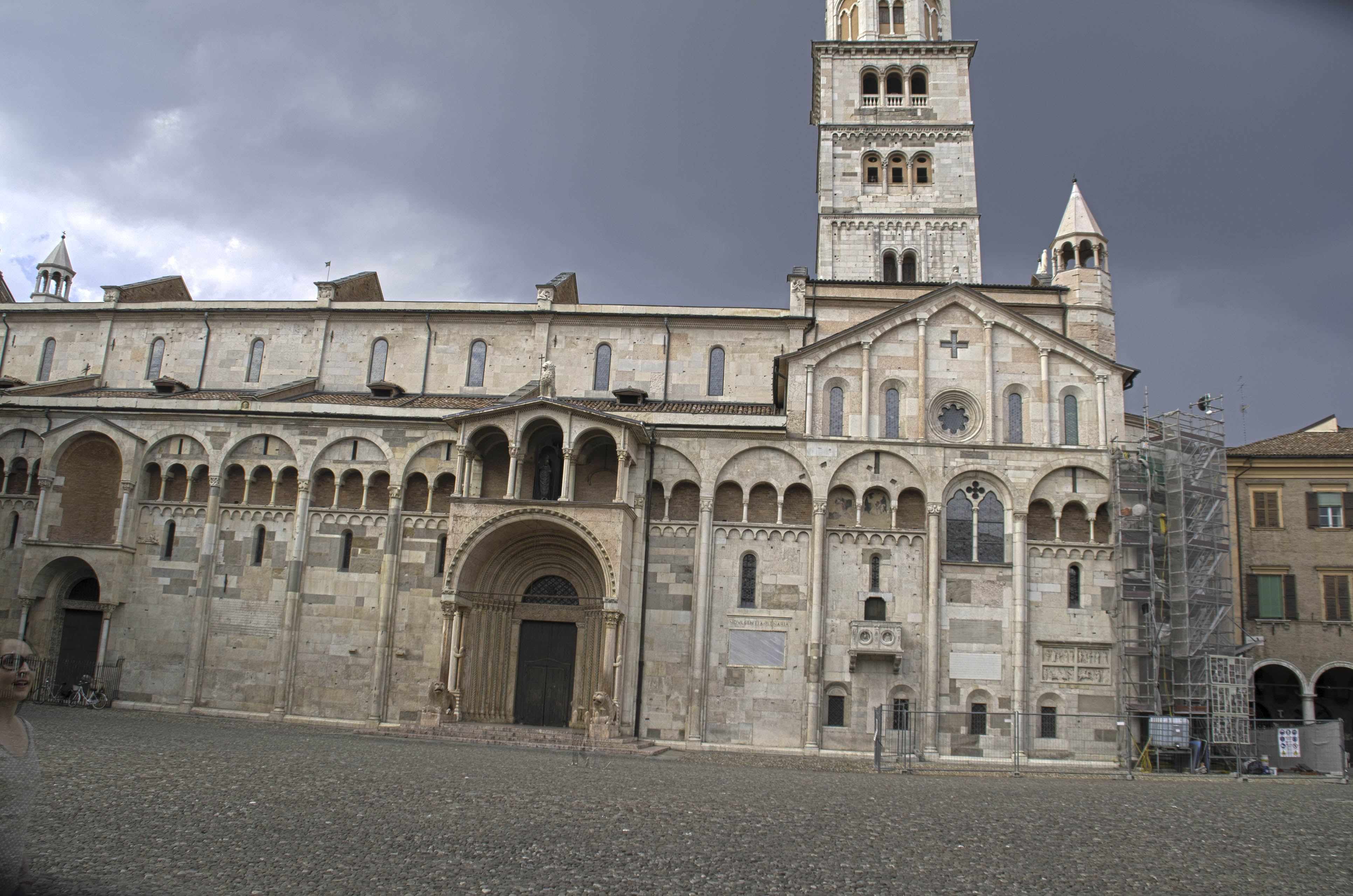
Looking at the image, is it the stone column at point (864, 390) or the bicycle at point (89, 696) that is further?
the stone column at point (864, 390)

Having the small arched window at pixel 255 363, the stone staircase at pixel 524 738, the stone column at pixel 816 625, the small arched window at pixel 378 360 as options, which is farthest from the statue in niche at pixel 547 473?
the small arched window at pixel 255 363

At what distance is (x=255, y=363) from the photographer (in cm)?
3772

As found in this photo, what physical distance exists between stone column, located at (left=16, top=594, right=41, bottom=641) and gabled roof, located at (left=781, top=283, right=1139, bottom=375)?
26.3m

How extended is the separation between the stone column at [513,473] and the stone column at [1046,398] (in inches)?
655

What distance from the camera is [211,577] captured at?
32125 mm

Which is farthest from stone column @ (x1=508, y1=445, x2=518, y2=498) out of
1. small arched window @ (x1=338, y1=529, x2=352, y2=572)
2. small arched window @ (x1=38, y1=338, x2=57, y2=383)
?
small arched window @ (x1=38, y1=338, x2=57, y2=383)

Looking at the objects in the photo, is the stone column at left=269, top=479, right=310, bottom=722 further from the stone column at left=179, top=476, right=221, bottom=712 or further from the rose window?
the rose window

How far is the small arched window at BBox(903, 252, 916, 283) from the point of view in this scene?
1587 inches

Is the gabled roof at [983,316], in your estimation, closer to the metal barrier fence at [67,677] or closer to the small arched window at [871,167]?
the small arched window at [871,167]

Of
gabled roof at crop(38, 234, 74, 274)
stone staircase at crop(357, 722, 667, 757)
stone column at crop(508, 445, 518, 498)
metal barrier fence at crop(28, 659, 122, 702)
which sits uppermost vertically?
gabled roof at crop(38, 234, 74, 274)

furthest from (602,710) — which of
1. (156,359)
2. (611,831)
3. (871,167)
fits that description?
(871,167)

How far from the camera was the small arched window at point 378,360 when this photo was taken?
36.8 metres

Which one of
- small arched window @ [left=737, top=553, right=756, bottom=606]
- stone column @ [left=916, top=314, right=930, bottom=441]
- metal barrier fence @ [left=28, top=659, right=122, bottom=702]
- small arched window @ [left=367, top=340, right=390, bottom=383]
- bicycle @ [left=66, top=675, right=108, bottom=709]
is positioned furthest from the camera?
small arched window @ [left=367, top=340, right=390, bottom=383]

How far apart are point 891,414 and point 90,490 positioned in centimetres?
2800
